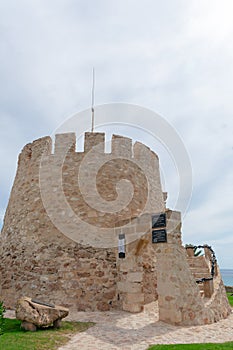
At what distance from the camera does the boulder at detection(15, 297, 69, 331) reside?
696cm

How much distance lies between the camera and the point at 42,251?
1038 cm

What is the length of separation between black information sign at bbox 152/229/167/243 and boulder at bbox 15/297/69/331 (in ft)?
10.0

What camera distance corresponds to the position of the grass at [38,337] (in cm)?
579

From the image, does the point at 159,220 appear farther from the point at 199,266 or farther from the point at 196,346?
the point at 199,266

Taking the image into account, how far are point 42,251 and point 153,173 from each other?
18.7ft

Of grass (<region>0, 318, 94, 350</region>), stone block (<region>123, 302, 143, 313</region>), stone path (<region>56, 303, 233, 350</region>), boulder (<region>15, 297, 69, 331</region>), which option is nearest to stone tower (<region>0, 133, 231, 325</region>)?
stone block (<region>123, 302, 143, 313</region>)

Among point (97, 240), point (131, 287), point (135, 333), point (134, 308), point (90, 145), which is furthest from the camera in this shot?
point (90, 145)

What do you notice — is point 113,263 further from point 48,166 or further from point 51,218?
point 48,166

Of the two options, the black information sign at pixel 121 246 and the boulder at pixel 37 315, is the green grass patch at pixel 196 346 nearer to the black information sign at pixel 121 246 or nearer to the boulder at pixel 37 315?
the boulder at pixel 37 315

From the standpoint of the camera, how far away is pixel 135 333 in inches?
273

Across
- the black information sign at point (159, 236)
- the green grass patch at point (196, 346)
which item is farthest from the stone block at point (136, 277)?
the green grass patch at point (196, 346)

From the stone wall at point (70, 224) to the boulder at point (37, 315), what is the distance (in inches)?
93.6

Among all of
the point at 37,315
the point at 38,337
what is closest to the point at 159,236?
the point at 37,315

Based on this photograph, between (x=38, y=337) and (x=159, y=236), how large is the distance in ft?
13.1
